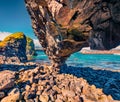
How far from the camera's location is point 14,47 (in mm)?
131625

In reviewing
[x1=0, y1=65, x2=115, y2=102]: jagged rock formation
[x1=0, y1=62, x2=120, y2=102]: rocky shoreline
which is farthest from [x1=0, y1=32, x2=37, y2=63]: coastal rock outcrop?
[x1=0, y1=62, x2=120, y2=102]: rocky shoreline

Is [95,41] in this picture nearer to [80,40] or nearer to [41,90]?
[80,40]

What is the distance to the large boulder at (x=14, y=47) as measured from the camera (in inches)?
4902

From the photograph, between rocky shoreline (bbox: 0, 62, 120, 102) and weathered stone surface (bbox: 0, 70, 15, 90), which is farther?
weathered stone surface (bbox: 0, 70, 15, 90)

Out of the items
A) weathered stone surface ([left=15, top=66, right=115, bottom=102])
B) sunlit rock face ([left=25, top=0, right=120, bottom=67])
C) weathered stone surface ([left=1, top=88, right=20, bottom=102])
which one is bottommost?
weathered stone surface ([left=15, top=66, right=115, bottom=102])

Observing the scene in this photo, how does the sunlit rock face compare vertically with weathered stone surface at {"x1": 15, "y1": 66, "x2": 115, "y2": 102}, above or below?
above

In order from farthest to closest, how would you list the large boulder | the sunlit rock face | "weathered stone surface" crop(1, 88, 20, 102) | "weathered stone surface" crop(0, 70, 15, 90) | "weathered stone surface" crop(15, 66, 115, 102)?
the large boulder → "weathered stone surface" crop(0, 70, 15, 90) → "weathered stone surface" crop(15, 66, 115, 102) → "weathered stone surface" crop(1, 88, 20, 102) → the sunlit rock face

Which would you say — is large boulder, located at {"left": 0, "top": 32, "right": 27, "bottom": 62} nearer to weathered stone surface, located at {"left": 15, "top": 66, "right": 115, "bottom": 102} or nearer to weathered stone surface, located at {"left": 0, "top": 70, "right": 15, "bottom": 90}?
weathered stone surface, located at {"left": 15, "top": 66, "right": 115, "bottom": 102}

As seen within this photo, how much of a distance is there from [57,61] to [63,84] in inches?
450

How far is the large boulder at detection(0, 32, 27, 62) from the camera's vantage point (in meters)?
125

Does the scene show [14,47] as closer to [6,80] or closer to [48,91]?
[6,80]

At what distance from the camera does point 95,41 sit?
3338 cm

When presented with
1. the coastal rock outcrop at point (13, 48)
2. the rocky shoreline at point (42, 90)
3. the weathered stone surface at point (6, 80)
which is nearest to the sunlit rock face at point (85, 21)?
the rocky shoreline at point (42, 90)

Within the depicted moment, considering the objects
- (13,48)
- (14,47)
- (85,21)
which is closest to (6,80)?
(85,21)
